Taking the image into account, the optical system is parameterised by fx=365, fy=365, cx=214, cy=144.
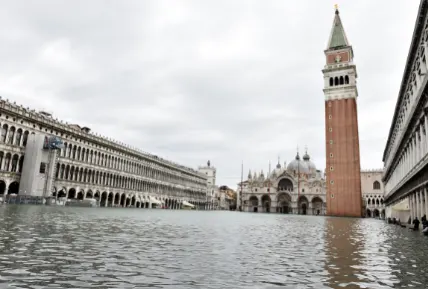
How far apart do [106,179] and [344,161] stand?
48692 mm

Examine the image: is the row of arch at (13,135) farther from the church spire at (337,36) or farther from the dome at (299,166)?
the dome at (299,166)

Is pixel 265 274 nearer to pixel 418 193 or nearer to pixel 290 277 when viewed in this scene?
pixel 290 277

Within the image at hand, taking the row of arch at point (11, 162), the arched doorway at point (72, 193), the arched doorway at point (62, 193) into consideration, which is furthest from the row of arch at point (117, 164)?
the row of arch at point (11, 162)

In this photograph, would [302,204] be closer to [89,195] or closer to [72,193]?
[89,195]

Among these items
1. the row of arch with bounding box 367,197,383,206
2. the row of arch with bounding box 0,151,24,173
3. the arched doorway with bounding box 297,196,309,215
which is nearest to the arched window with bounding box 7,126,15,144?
the row of arch with bounding box 0,151,24,173

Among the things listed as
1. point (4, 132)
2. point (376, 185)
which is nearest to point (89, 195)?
point (4, 132)

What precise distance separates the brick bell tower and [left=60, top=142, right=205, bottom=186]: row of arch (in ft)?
139

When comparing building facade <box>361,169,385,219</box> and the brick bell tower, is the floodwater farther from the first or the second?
building facade <box>361,169,385,219</box>

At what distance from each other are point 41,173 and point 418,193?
1898 inches

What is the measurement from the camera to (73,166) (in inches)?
2488

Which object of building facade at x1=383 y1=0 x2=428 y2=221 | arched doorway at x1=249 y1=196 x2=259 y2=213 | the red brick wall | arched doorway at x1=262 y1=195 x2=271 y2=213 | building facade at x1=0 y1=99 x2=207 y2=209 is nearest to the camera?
building facade at x1=383 y1=0 x2=428 y2=221

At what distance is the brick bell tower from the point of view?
7438 centimetres

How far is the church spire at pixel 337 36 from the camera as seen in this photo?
283ft

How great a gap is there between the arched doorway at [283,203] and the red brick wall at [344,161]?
126 feet
